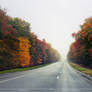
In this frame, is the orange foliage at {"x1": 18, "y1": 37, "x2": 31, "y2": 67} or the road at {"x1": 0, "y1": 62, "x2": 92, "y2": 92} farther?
the orange foliage at {"x1": 18, "y1": 37, "x2": 31, "y2": 67}

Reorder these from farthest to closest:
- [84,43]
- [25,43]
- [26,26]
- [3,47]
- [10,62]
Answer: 1. [26,26]
2. [84,43]
3. [25,43]
4. [10,62]
5. [3,47]

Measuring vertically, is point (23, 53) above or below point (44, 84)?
above

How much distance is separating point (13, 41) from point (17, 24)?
337 inches

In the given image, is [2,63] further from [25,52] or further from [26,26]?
[26,26]

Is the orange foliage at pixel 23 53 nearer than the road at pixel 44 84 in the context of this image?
No

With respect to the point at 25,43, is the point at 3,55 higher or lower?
lower

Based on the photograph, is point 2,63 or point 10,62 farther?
point 10,62

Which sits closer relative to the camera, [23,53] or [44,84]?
[44,84]

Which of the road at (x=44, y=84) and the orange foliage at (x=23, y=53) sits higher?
the orange foliage at (x=23, y=53)

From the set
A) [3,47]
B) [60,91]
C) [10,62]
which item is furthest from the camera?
[10,62]

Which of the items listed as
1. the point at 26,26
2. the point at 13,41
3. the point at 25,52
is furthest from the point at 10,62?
the point at 26,26

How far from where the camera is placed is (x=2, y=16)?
903 inches

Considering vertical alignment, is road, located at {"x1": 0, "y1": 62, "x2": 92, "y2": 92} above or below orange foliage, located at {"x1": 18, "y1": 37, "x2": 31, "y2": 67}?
below

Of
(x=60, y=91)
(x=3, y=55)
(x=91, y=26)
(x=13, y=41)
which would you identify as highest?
(x=91, y=26)
